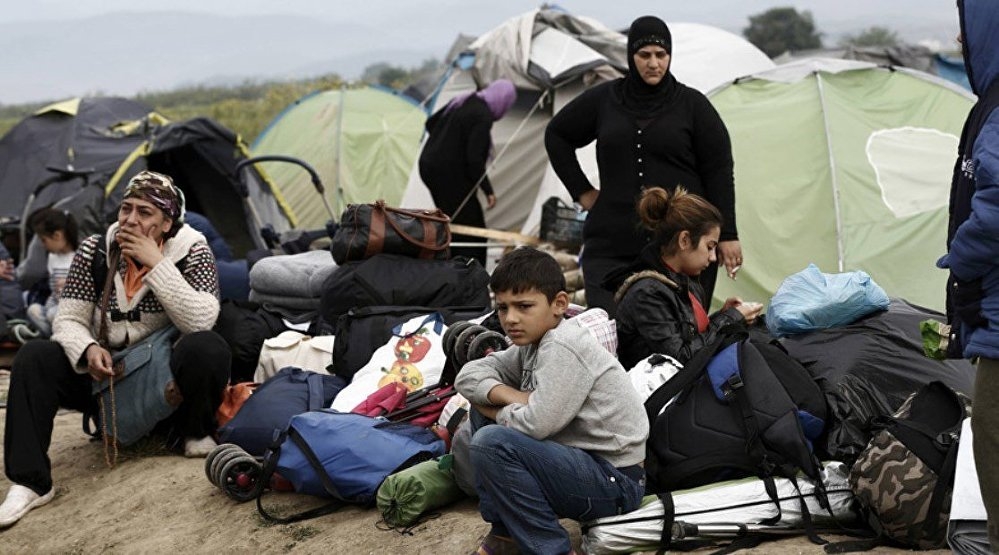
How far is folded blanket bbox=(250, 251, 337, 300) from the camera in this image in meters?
6.80

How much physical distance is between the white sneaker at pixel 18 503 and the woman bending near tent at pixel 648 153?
8.90ft

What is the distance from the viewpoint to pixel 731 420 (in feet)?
13.8

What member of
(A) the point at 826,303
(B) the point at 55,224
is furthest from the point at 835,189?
(B) the point at 55,224

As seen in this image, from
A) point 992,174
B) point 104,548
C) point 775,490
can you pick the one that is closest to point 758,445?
point 775,490

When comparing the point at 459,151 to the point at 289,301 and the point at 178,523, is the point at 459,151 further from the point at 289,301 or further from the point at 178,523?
the point at 178,523

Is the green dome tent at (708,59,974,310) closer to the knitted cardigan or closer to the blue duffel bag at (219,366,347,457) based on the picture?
the blue duffel bag at (219,366,347,457)

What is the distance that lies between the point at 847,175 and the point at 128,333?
Result: 172 inches

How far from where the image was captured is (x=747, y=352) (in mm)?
4312

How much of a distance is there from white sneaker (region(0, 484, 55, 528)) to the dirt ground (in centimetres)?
3

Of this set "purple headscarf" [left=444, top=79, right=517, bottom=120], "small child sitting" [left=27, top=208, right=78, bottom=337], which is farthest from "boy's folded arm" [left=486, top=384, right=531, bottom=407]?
"small child sitting" [left=27, top=208, right=78, bottom=337]

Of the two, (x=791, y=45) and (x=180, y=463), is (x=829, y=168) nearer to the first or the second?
(x=180, y=463)

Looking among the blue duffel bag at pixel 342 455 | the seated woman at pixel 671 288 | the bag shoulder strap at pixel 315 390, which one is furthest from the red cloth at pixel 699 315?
the bag shoulder strap at pixel 315 390

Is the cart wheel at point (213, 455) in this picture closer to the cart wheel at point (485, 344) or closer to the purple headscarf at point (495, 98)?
the cart wheel at point (485, 344)

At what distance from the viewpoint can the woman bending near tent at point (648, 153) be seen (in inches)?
223
